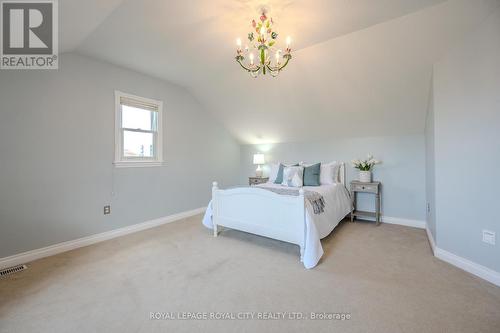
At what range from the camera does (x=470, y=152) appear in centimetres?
211

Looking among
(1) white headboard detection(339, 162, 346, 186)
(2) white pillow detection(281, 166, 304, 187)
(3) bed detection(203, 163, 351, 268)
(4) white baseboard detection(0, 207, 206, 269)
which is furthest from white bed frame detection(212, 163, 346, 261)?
(1) white headboard detection(339, 162, 346, 186)

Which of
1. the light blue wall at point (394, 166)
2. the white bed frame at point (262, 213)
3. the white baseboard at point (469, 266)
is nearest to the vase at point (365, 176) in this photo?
the light blue wall at point (394, 166)

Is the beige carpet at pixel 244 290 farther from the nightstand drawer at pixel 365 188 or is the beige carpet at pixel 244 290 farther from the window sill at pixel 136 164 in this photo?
the window sill at pixel 136 164

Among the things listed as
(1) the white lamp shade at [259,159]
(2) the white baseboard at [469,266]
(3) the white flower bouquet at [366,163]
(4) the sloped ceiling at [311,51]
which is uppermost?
(4) the sloped ceiling at [311,51]

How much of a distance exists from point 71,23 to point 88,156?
1.57 m

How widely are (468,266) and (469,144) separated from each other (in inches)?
46.9

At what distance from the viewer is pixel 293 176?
3.75m

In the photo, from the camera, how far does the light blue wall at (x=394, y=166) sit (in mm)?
3504

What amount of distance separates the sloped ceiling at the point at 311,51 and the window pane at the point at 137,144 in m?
1.02

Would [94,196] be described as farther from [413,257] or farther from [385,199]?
[385,199]

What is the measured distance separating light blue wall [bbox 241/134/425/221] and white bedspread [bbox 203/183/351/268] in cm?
65

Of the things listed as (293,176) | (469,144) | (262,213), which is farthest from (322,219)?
(469,144)

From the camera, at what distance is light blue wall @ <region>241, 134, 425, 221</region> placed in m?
3.50

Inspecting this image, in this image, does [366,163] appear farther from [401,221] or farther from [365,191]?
[401,221]
